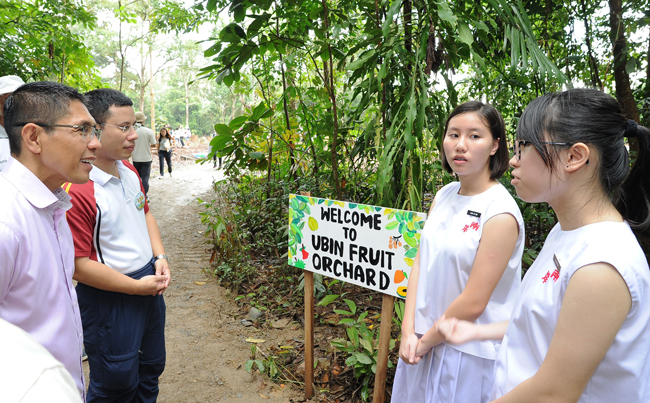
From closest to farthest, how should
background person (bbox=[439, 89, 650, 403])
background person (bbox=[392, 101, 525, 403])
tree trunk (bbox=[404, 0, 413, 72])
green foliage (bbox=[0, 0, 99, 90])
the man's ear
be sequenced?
background person (bbox=[439, 89, 650, 403]) → the man's ear → background person (bbox=[392, 101, 525, 403]) → tree trunk (bbox=[404, 0, 413, 72]) → green foliage (bbox=[0, 0, 99, 90])

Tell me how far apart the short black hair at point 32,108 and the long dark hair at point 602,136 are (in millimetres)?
1381

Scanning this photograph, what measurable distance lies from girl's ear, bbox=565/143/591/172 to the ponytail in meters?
0.13

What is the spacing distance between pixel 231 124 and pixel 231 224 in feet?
4.03

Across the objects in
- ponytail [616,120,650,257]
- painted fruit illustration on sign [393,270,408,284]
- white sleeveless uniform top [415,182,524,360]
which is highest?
ponytail [616,120,650,257]

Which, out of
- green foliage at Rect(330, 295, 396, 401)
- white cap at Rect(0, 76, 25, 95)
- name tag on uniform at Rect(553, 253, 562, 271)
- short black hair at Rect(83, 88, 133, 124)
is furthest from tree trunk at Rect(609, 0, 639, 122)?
white cap at Rect(0, 76, 25, 95)

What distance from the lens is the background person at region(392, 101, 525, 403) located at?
131cm

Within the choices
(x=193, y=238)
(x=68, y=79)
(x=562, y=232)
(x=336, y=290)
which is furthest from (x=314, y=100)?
(x=68, y=79)

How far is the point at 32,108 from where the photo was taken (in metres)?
1.24

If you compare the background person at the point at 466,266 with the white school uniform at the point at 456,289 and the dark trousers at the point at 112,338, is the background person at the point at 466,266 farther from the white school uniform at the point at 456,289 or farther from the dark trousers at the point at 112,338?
the dark trousers at the point at 112,338

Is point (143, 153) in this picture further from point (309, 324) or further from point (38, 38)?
point (309, 324)

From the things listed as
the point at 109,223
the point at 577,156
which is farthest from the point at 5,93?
the point at 577,156

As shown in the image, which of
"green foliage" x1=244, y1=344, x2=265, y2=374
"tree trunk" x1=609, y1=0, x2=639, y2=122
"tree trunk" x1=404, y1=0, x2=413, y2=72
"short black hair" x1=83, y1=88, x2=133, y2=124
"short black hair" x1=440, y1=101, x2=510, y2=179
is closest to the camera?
"short black hair" x1=440, y1=101, x2=510, y2=179

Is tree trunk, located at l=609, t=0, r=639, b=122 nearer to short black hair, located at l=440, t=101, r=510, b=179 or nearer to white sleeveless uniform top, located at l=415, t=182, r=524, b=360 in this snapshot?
short black hair, located at l=440, t=101, r=510, b=179

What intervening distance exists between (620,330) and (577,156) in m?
0.37
